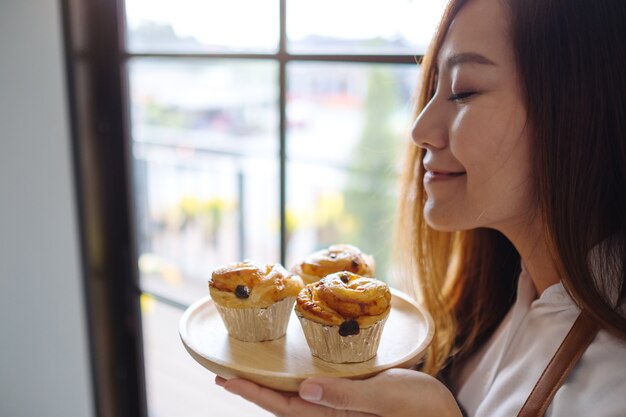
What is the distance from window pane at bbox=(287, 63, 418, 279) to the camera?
412cm

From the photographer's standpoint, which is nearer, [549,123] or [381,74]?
[549,123]

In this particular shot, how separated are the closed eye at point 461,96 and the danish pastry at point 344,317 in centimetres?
31

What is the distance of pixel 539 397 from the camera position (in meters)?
0.81

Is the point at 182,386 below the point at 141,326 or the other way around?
below

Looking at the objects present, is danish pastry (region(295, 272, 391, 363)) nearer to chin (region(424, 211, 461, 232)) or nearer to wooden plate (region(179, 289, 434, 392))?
wooden plate (region(179, 289, 434, 392))

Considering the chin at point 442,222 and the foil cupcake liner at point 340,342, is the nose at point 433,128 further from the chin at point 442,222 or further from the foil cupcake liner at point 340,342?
the foil cupcake liner at point 340,342

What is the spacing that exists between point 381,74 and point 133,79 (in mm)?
2544

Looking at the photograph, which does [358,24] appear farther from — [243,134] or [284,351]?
[243,134]

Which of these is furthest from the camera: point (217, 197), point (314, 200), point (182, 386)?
point (314, 200)

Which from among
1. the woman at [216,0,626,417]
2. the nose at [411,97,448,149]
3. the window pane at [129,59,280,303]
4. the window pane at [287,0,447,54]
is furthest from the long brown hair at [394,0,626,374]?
the window pane at [129,59,280,303]

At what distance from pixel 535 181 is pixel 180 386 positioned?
7.39ft

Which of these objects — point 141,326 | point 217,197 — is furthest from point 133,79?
point 217,197

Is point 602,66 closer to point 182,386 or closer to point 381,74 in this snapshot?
point 182,386

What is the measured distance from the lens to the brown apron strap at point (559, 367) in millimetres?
802
